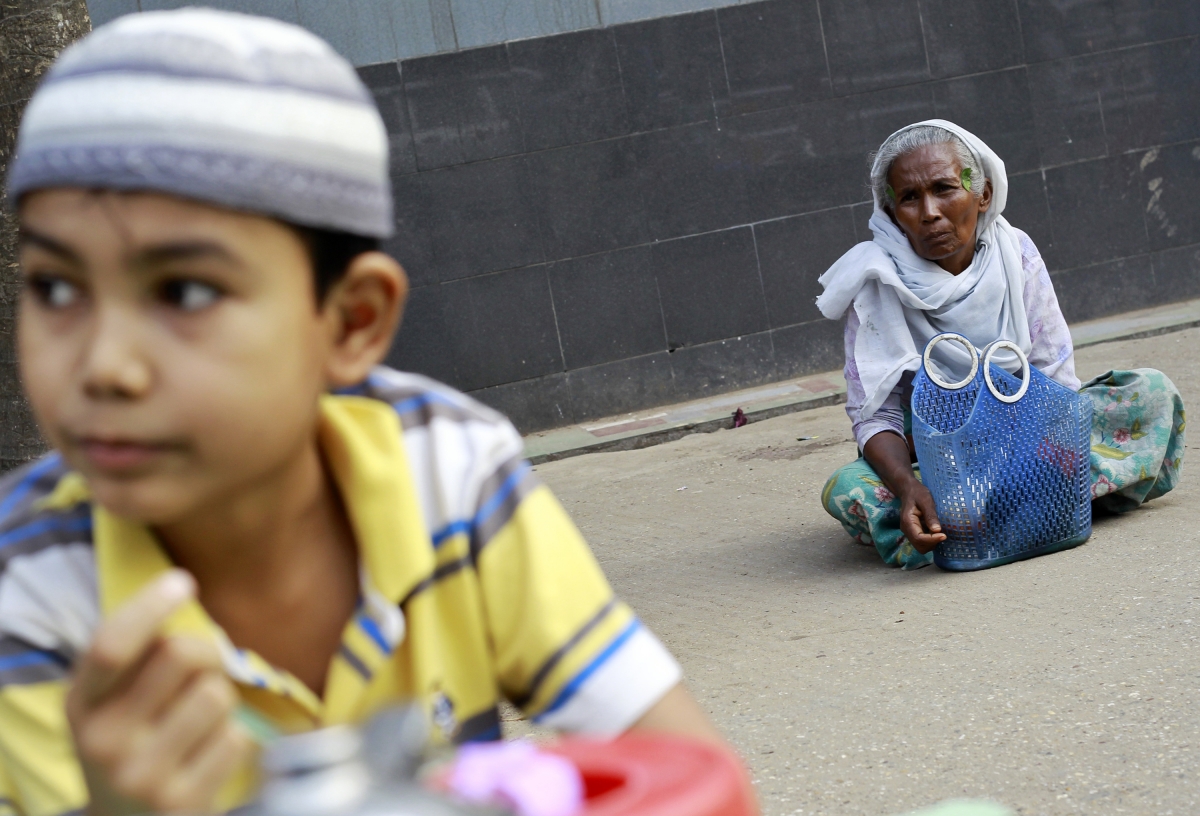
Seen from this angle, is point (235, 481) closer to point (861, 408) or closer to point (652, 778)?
point (652, 778)

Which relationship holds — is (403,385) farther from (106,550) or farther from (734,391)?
(734,391)

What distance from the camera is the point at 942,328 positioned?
433 centimetres

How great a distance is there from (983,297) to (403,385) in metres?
3.20

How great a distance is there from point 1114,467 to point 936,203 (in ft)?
3.12

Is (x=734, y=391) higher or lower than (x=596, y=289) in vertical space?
lower

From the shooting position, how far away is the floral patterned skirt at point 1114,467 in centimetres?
415

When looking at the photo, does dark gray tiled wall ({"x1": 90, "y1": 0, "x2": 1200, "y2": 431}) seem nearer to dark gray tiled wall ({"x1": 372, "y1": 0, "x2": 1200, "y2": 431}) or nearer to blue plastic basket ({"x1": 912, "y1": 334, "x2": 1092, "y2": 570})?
dark gray tiled wall ({"x1": 372, "y1": 0, "x2": 1200, "y2": 431})

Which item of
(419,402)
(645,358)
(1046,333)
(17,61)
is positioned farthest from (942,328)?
(645,358)

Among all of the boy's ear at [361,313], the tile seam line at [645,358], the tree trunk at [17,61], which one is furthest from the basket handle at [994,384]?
the tile seam line at [645,358]

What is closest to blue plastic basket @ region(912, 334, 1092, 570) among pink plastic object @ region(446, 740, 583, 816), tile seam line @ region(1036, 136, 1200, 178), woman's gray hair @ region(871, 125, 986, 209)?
woman's gray hair @ region(871, 125, 986, 209)

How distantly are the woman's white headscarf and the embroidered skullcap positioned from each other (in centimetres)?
332

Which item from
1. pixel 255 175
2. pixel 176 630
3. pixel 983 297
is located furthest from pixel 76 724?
pixel 983 297

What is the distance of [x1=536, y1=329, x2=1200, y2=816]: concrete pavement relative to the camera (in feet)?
8.19

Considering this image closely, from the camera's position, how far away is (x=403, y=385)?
140cm
